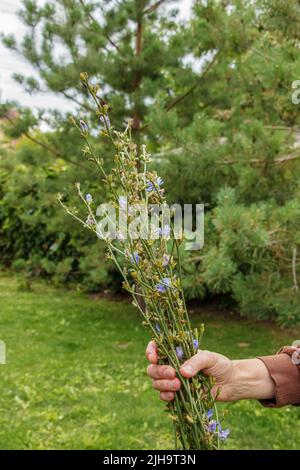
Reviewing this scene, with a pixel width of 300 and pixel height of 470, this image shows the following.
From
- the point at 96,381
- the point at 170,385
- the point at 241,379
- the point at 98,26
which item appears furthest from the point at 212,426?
the point at 98,26

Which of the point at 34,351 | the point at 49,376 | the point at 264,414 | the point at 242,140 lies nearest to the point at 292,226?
the point at 242,140

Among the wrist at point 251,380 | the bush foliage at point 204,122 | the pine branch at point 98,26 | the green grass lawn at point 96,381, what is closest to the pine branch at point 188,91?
the bush foliage at point 204,122

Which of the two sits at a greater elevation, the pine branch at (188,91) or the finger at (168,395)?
the pine branch at (188,91)

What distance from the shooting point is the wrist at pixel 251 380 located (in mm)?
1412

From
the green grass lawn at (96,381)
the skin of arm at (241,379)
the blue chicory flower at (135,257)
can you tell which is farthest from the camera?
the green grass lawn at (96,381)

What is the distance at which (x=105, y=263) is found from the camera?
5.80 m

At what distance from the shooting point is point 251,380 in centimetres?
143

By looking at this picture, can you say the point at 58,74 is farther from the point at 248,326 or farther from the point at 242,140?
the point at 248,326

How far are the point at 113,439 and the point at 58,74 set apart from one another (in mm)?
3436

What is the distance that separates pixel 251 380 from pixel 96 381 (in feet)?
9.50

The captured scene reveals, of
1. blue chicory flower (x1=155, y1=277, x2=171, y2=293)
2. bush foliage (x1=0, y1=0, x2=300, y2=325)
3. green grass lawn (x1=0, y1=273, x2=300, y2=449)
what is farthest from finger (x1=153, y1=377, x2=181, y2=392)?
bush foliage (x1=0, y1=0, x2=300, y2=325)

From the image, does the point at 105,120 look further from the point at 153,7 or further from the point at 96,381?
the point at 153,7

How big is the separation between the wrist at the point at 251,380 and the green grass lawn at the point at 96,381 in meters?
1.84

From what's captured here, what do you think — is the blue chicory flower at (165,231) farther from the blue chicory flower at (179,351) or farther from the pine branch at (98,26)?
the pine branch at (98,26)
